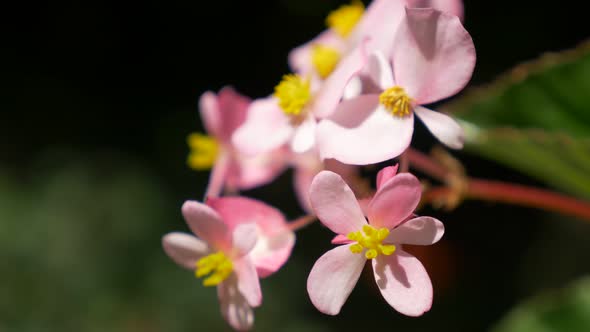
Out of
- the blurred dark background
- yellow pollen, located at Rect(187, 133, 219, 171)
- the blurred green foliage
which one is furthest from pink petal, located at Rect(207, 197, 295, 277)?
the blurred green foliage

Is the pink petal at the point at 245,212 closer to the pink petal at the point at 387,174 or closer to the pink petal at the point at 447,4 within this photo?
the pink petal at the point at 387,174

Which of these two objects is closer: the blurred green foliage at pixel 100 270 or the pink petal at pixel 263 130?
the pink petal at pixel 263 130

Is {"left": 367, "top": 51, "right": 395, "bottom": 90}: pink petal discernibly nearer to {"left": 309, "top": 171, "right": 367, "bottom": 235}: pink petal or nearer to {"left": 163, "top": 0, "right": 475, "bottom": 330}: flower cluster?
{"left": 163, "top": 0, "right": 475, "bottom": 330}: flower cluster

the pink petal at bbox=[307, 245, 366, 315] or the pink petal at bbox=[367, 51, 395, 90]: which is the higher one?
the pink petal at bbox=[367, 51, 395, 90]

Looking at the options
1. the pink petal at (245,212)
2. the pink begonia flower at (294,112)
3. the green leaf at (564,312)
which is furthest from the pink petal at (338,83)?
the green leaf at (564,312)

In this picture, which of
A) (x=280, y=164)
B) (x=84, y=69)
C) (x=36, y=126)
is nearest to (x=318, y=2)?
(x=84, y=69)

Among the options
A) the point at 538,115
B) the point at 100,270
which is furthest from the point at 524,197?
the point at 100,270
